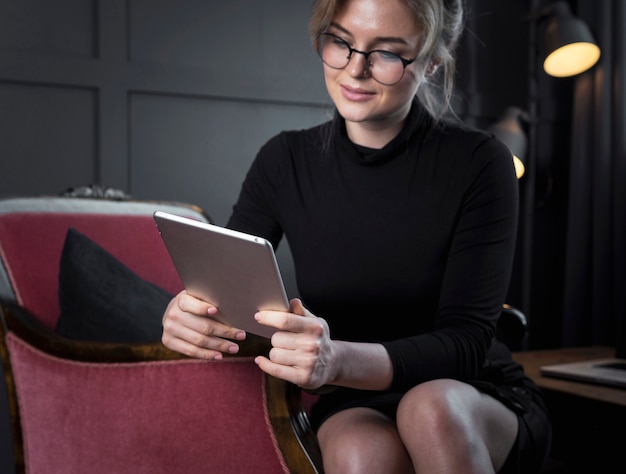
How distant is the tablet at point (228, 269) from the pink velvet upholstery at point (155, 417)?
13 centimetres

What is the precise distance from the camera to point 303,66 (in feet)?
8.60

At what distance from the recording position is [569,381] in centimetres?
183

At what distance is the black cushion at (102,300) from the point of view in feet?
4.37

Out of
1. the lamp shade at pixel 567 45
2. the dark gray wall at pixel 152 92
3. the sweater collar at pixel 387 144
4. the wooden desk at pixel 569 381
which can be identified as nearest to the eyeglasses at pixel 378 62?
the sweater collar at pixel 387 144

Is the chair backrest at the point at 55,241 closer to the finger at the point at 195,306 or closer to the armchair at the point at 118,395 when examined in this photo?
the armchair at the point at 118,395

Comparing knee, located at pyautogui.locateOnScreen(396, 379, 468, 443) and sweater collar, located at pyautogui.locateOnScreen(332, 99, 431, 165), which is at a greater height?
sweater collar, located at pyautogui.locateOnScreen(332, 99, 431, 165)

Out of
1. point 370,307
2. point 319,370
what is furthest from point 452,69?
point 319,370

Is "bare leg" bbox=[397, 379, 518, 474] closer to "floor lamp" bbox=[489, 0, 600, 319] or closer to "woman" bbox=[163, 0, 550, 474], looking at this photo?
"woman" bbox=[163, 0, 550, 474]

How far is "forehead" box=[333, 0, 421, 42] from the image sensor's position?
1.34 metres

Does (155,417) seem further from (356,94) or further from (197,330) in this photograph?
(356,94)

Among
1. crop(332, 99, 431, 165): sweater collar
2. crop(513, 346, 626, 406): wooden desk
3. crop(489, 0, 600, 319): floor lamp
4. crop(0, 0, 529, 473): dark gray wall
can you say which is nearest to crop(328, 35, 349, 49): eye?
crop(332, 99, 431, 165): sweater collar

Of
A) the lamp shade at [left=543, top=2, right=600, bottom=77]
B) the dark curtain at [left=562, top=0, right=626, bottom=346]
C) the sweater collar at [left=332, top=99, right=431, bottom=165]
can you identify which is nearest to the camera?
the sweater collar at [left=332, top=99, right=431, bottom=165]

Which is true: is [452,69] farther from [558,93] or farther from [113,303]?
[558,93]

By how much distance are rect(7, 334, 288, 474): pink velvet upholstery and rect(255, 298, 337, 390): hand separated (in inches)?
5.0
